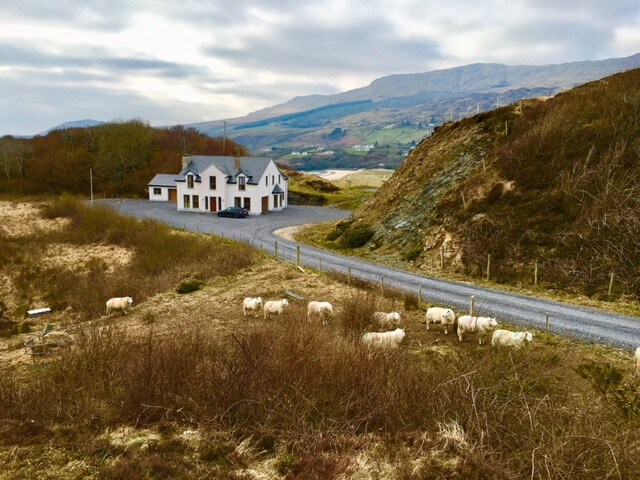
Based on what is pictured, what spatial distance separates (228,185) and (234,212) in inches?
222

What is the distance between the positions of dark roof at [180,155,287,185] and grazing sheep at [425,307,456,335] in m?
44.2

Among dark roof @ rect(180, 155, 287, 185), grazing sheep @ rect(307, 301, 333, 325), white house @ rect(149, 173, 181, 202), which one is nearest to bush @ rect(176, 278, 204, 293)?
grazing sheep @ rect(307, 301, 333, 325)

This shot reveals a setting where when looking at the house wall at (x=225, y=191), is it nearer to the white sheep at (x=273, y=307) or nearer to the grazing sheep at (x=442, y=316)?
the white sheep at (x=273, y=307)

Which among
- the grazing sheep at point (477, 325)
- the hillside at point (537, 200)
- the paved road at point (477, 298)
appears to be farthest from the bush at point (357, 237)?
the grazing sheep at point (477, 325)

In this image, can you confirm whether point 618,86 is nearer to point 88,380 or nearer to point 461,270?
point 461,270

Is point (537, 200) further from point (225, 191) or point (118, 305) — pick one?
point (225, 191)

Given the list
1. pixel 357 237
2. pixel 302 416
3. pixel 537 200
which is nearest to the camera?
pixel 302 416

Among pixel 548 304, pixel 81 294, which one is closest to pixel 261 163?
pixel 81 294

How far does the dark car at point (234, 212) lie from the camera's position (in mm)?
55938

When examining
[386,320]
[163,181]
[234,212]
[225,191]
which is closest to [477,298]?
[386,320]

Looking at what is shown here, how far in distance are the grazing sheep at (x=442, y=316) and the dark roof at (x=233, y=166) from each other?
145ft

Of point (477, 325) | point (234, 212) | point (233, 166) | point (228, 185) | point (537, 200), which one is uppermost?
point (233, 166)

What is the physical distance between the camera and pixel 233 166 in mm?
61750

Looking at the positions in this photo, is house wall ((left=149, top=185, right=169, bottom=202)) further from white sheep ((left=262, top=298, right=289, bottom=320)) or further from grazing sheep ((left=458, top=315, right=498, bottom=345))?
grazing sheep ((left=458, top=315, right=498, bottom=345))
